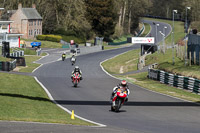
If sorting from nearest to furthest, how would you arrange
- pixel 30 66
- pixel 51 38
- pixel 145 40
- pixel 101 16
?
pixel 30 66
pixel 145 40
pixel 51 38
pixel 101 16

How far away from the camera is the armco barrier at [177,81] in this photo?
34.1 metres

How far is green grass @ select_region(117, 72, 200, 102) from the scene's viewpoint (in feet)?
102

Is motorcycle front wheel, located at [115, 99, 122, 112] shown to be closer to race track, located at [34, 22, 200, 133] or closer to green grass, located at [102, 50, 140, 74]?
race track, located at [34, 22, 200, 133]

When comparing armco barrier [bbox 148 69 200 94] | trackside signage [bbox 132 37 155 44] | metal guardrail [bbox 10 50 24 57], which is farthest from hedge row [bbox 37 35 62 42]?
armco barrier [bbox 148 69 200 94]

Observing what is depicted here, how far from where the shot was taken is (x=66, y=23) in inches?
4247

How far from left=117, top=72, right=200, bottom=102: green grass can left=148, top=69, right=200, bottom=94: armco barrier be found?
55 cm

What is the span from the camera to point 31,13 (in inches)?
4161

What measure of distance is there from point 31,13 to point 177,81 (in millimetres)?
72333

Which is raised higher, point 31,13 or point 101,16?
point 31,13

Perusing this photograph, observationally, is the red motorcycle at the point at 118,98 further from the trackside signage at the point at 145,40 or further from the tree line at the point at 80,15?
the tree line at the point at 80,15

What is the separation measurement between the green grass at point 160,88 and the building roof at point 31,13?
185ft

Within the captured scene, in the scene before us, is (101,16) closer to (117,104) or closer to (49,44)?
(49,44)

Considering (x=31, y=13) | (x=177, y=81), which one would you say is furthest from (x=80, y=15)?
(x=177, y=81)

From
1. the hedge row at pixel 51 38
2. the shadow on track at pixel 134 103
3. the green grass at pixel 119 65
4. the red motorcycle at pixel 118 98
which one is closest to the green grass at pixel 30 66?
the green grass at pixel 119 65
